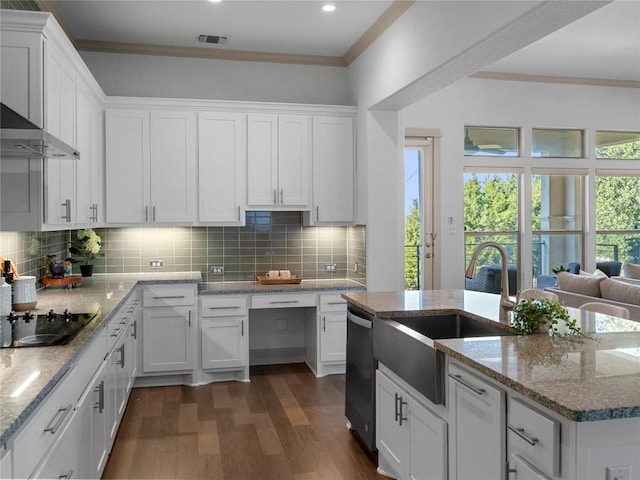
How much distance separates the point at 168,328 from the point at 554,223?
5.13m

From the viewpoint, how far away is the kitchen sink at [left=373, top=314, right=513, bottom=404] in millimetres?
2365

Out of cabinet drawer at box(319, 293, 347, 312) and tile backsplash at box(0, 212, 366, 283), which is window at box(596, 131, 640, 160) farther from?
cabinet drawer at box(319, 293, 347, 312)

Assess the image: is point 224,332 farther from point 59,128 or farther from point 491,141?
point 491,141

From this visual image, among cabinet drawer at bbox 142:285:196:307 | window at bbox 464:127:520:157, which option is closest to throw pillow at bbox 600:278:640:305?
window at bbox 464:127:520:157

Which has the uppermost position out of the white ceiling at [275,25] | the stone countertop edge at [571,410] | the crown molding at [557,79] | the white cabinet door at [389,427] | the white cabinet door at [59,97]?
the crown molding at [557,79]

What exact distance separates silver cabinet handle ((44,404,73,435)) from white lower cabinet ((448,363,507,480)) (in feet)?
4.74

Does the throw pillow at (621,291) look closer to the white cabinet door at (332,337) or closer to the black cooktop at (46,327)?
the white cabinet door at (332,337)

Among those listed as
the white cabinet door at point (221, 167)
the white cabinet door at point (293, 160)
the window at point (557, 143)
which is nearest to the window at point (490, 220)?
the window at point (557, 143)

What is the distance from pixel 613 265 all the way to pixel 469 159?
7.98 feet

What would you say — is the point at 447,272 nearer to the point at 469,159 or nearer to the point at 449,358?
the point at 469,159

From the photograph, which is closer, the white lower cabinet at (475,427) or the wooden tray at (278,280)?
the white lower cabinet at (475,427)

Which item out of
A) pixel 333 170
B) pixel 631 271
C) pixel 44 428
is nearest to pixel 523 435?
pixel 44 428

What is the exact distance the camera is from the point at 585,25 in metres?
5.12

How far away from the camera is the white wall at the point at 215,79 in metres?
5.25
